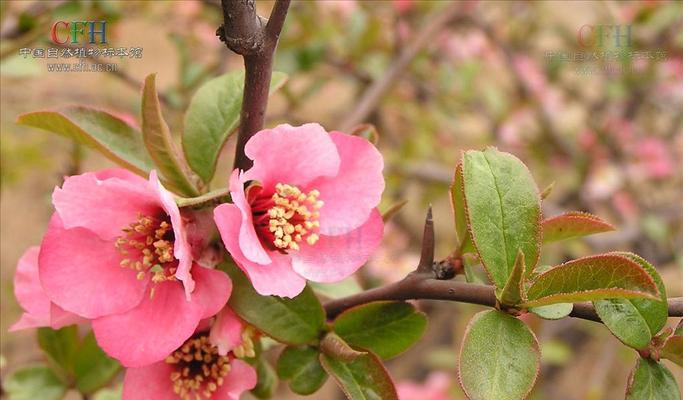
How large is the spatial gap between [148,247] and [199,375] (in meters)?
0.11

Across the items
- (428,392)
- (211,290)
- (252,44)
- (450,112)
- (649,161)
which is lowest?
(428,392)

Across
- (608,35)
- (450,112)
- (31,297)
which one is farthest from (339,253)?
(450,112)

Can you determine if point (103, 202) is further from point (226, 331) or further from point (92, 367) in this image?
point (92, 367)


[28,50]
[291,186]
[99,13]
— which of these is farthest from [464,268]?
[99,13]

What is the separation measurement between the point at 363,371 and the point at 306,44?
1073 millimetres

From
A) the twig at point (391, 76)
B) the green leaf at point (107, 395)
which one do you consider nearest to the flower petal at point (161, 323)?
the green leaf at point (107, 395)

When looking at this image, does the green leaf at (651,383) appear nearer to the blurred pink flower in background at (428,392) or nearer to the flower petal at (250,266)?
the flower petal at (250,266)

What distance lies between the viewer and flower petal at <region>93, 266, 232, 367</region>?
0.45 metres

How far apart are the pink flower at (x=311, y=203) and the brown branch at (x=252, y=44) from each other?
2 cm

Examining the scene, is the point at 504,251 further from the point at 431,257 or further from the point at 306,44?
the point at 306,44

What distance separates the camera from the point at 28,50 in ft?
3.17

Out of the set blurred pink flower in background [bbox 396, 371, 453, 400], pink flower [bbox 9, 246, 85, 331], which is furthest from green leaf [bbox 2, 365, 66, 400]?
blurred pink flower in background [bbox 396, 371, 453, 400]

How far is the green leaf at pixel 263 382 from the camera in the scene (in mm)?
605

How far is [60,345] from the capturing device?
702mm
